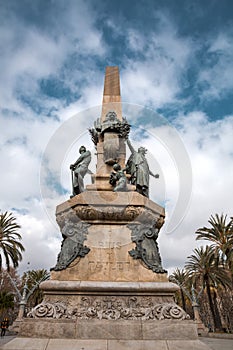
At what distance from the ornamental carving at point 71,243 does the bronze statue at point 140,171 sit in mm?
2290

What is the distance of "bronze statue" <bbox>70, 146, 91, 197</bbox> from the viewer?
335 inches

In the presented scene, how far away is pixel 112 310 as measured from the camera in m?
5.87

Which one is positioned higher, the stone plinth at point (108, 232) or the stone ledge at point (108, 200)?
the stone ledge at point (108, 200)

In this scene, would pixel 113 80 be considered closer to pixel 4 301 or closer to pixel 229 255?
pixel 229 255

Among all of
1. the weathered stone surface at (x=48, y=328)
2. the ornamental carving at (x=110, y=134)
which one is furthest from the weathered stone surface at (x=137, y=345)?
the ornamental carving at (x=110, y=134)

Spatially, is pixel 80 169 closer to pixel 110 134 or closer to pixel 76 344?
pixel 110 134

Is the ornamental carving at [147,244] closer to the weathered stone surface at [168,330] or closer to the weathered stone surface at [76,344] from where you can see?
the weathered stone surface at [168,330]

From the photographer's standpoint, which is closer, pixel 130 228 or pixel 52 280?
pixel 52 280

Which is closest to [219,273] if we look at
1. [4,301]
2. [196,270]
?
[196,270]

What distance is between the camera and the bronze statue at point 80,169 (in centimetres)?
850

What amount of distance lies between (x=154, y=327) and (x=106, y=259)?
1863 millimetres

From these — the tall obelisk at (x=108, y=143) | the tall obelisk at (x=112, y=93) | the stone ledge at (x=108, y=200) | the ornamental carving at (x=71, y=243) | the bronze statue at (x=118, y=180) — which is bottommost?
the ornamental carving at (x=71, y=243)

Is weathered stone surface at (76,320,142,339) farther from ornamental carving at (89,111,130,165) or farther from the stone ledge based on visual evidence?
ornamental carving at (89,111,130,165)

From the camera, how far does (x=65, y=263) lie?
21.9ft
